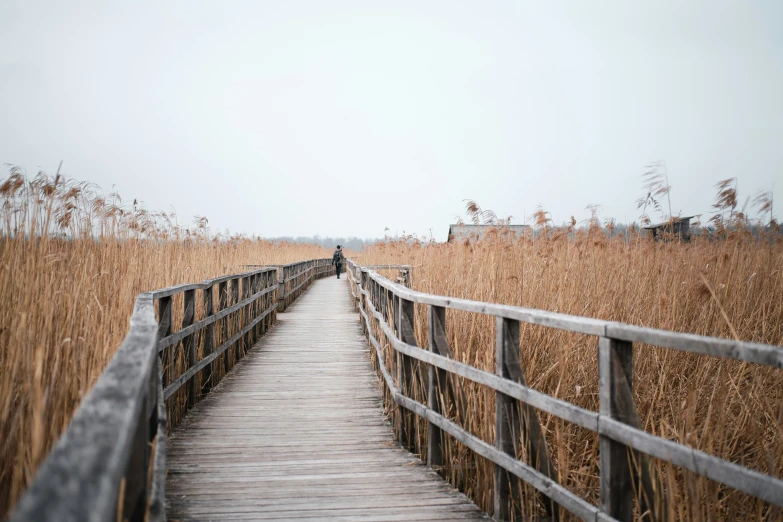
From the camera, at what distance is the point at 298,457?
4.37 metres

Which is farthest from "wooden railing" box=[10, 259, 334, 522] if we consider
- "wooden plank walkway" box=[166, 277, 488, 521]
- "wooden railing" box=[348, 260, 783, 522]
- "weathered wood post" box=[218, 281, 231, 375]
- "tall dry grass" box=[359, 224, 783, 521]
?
"weathered wood post" box=[218, 281, 231, 375]

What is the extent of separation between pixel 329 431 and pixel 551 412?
281 centimetres

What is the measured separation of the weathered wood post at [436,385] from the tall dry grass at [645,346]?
19 centimetres

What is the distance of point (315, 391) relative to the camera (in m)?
6.45

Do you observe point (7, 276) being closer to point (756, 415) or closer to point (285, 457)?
point (285, 457)

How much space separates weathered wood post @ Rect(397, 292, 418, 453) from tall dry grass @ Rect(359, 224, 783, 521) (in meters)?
0.13

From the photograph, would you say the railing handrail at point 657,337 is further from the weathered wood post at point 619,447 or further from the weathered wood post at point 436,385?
the weathered wood post at point 436,385

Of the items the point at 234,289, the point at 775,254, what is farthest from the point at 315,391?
the point at 775,254

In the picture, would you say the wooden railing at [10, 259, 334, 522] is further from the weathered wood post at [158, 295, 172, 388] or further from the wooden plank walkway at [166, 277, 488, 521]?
the wooden plank walkway at [166, 277, 488, 521]

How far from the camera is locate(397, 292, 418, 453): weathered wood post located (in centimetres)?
455

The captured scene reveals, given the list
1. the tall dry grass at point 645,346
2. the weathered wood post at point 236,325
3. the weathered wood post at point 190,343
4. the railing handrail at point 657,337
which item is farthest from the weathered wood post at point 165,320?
the weathered wood post at point 236,325

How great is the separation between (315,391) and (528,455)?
3.73 meters

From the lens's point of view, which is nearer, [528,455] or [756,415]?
[528,455]

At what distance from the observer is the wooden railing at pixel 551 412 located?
1.87 m
